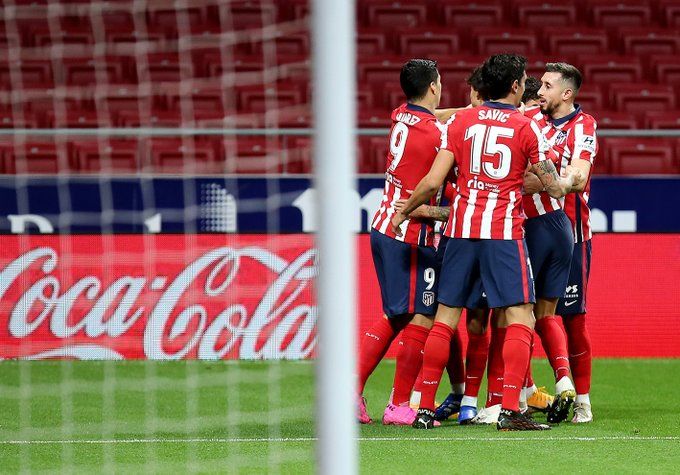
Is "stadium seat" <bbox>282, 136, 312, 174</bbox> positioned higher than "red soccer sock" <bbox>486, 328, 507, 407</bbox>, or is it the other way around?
"stadium seat" <bbox>282, 136, 312, 174</bbox>

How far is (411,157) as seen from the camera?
19.2 ft

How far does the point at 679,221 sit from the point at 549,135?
9.69ft

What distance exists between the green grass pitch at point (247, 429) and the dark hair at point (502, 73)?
5.06 feet

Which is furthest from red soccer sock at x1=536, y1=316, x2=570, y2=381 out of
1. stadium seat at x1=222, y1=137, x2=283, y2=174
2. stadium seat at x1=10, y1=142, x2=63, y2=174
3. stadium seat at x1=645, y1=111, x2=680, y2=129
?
stadium seat at x1=645, y1=111, x2=680, y2=129

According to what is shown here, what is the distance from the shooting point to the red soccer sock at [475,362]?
19.4 ft

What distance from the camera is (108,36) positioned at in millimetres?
11828

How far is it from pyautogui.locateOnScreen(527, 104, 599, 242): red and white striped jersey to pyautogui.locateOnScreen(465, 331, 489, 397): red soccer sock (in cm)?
73

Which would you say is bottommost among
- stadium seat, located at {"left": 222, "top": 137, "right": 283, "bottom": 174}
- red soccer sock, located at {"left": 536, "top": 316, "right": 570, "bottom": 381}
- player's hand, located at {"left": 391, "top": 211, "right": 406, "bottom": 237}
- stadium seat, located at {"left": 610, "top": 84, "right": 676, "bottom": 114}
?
red soccer sock, located at {"left": 536, "top": 316, "right": 570, "bottom": 381}

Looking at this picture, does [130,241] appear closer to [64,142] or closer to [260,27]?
[64,142]

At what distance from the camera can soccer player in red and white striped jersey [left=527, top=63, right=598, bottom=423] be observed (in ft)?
19.7

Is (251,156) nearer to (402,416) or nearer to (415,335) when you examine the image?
(415,335)

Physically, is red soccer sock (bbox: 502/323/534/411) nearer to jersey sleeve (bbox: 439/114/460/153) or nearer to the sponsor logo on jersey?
the sponsor logo on jersey

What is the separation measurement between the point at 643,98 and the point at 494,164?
6.83 meters

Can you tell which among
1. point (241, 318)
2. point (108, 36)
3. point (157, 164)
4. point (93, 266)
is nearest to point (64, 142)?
point (157, 164)
